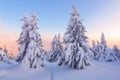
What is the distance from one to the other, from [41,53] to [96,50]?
4777 cm

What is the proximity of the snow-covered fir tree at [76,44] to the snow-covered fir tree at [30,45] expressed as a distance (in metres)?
6.25

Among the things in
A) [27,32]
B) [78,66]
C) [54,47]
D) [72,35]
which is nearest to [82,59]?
[78,66]

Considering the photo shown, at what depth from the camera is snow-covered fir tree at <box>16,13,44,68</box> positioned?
3669cm

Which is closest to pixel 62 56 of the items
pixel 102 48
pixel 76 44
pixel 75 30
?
pixel 76 44

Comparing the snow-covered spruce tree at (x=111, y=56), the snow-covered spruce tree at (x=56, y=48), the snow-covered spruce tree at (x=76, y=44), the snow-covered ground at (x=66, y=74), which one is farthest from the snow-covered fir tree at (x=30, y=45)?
the snow-covered spruce tree at (x=111, y=56)

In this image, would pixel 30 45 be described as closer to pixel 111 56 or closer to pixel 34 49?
pixel 34 49

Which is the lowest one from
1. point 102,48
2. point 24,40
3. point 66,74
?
point 66,74

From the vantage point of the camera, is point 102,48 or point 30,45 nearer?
point 30,45

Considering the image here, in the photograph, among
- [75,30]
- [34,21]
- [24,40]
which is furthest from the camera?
[34,21]

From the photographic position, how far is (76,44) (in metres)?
33.8

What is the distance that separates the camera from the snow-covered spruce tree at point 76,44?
106 feet

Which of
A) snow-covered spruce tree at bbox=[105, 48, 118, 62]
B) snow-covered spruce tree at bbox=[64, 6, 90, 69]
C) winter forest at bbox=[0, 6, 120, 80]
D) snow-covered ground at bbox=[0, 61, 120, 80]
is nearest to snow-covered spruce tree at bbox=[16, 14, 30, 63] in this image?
winter forest at bbox=[0, 6, 120, 80]

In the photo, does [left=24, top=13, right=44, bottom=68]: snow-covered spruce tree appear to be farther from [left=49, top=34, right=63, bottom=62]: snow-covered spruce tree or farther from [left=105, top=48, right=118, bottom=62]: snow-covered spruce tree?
[left=105, top=48, right=118, bottom=62]: snow-covered spruce tree

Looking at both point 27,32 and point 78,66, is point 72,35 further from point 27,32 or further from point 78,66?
point 27,32
